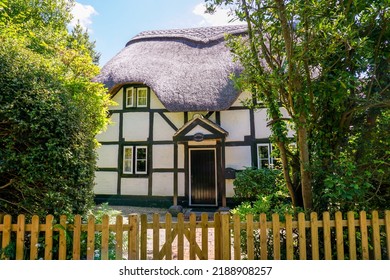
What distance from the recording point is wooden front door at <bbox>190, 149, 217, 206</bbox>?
9312mm

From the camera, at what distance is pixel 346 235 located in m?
3.14

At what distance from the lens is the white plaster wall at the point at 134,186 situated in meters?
9.84

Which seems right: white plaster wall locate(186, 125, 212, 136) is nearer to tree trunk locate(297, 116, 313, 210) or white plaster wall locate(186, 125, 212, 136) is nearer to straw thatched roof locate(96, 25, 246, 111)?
straw thatched roof locate(96, 25, 246, 111)

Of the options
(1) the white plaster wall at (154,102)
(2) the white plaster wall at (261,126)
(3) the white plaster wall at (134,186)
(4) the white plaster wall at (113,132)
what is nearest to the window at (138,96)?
(1) the white plaster wall at (154,102)

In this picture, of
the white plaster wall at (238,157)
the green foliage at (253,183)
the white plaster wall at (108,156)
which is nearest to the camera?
the green foliage at (253,183)

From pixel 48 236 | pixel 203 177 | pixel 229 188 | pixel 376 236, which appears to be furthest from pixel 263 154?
pixel 48 236

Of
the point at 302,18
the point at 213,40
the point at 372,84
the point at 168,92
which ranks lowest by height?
the point at 372,84

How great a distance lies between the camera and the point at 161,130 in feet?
32.7

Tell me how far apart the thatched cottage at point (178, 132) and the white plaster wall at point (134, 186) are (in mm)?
23

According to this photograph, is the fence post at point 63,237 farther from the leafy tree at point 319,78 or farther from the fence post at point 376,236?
the fence post at point 376,236

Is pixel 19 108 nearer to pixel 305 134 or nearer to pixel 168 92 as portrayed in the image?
pixel 305 134

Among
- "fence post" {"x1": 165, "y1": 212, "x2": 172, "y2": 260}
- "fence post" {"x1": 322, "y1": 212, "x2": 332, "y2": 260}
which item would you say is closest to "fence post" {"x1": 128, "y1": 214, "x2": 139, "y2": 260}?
"fence post" {"x1": 165, "y1": 212, "x2": 172, "y2": 260}
